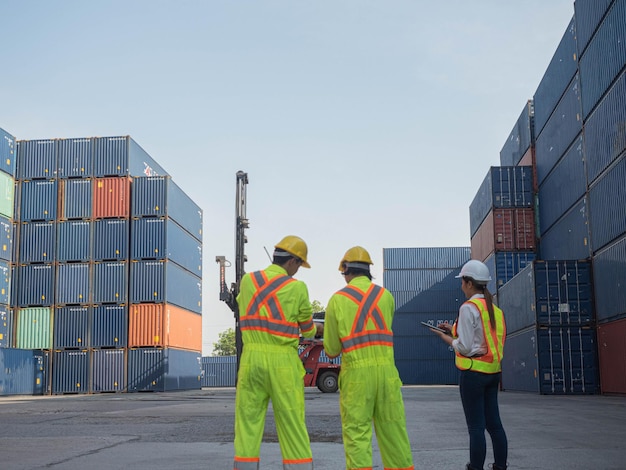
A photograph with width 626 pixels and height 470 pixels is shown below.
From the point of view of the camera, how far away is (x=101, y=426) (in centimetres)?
1165

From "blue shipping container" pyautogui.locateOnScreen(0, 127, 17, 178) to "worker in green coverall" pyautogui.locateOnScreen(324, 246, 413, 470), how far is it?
28950 mm

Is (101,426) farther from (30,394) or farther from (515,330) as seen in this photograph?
(30,394)

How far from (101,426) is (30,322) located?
76.4ft

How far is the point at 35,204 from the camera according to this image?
33469mm

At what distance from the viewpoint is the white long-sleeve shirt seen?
→ 5.13 m

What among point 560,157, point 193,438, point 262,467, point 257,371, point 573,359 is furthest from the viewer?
point 560,157

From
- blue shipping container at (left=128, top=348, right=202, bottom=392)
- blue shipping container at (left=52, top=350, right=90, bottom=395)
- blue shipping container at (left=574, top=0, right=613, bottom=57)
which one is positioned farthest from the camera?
blue shipping container at (left=128, top=348, right=202, bottom=392)

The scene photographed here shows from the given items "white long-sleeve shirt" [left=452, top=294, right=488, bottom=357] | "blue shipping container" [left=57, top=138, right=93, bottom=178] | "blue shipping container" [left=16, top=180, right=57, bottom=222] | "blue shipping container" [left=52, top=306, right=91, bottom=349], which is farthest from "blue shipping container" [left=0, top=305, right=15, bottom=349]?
"white long-sleeve shirt" [left=452, top=294, right=488, bottom=357]

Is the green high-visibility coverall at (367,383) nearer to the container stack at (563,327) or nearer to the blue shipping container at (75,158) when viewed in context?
the container stack at (563,327)

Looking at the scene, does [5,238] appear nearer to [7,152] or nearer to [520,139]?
[7,152]

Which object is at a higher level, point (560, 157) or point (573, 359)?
point (560, 157)

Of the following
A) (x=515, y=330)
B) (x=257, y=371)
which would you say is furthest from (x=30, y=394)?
(x=257, y=371)

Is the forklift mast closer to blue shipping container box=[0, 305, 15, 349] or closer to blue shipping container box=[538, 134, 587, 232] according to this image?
blue shipping container box=[0, 305, 15, 349]

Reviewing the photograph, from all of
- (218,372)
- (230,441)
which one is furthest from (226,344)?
(230,441)
